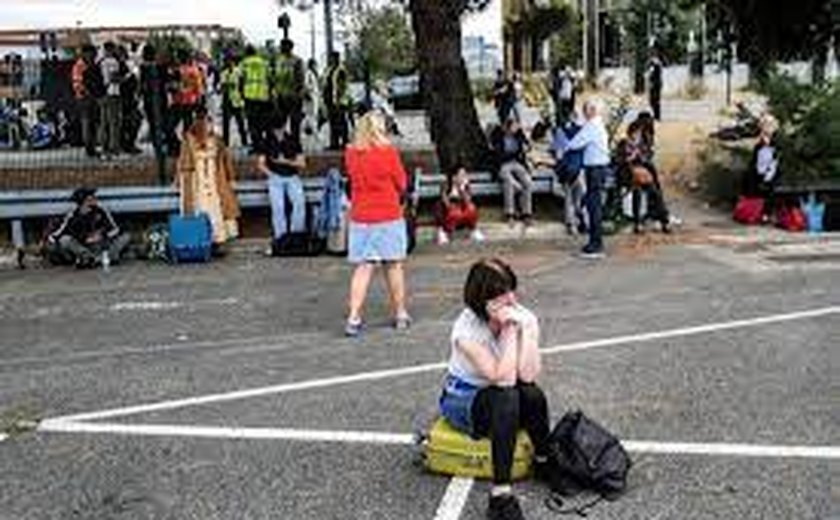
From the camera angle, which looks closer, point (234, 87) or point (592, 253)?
point (592, 253)

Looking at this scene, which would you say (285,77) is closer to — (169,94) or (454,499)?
(169,94)

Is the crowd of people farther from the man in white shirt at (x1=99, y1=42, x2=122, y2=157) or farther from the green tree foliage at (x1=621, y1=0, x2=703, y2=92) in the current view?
the green tree foliage at (x1=621, y1=0, x2=703, y2=92)

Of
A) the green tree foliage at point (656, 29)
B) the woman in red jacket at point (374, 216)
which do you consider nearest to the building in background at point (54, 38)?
the woman in red jacket at point (374, 216)

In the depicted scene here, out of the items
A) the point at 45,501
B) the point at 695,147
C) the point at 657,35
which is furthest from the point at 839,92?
the point at 657,35

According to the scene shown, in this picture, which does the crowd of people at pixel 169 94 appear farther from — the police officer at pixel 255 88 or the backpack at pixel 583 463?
the backpack at pixel 583 463

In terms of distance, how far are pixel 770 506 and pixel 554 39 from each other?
2324 inches

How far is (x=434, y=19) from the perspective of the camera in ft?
55.2

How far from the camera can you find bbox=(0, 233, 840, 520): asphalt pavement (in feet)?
20.7

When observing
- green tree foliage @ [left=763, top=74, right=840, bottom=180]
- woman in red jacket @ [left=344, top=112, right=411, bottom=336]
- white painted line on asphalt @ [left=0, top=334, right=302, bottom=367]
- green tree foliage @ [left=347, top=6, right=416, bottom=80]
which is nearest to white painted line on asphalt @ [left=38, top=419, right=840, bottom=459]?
white painted line on asphalt @ [left=0, top=334, right=302, bottom=367]

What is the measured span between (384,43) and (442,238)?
37.5m

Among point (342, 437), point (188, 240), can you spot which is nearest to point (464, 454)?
point (342, 437)

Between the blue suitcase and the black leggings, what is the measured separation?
27.3 feet

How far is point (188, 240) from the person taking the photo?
14.2 metres

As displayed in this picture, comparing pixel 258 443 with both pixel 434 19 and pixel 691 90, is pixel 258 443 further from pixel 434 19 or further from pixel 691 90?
pixel 691 90
